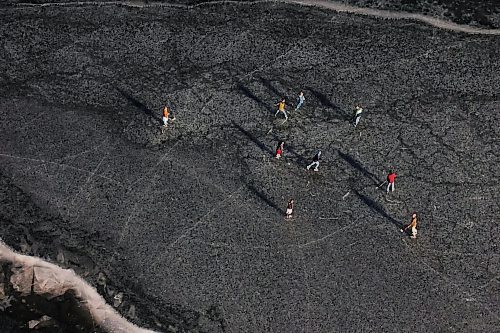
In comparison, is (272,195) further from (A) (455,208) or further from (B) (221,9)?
(B) (221,9)

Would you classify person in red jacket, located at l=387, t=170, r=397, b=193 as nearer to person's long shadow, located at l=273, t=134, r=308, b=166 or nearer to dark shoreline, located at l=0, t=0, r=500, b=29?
person's long shadow, located at l=273, t=134, r=308, b=166

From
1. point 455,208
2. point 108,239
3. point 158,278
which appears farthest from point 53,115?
point 455,208

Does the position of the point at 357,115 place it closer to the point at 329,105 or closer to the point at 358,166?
the point at 329,105

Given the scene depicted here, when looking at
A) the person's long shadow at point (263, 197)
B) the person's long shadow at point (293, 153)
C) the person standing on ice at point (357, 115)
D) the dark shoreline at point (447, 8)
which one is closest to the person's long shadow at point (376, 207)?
the person's long shadow at point (293, 153)

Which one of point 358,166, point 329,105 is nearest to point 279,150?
point 358,166

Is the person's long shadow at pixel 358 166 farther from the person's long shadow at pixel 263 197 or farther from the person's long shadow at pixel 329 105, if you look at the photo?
the person's long shadow at pixel 263 197

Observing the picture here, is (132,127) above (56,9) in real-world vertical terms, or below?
below
